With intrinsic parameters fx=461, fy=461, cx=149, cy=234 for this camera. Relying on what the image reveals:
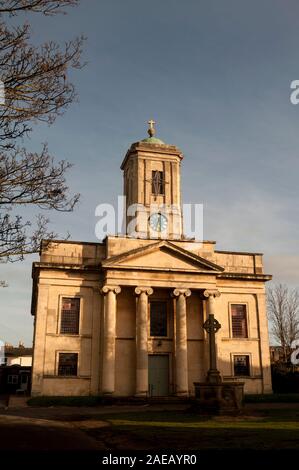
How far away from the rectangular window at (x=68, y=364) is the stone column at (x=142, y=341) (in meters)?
4.20

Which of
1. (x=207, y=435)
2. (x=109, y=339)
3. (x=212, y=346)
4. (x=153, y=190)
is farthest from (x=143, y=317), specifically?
(x=207, y=435)

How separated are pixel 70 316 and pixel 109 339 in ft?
11.2

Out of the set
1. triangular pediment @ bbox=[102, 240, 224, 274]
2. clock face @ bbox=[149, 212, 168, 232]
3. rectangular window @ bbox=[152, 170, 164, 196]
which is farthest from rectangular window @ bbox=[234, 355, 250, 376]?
rectangular window @ bbox=[152, 170, 164, 196]

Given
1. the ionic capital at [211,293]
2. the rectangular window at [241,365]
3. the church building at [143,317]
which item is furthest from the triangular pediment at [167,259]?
the rectangular window at [241,365]

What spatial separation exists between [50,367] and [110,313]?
5.12 meters

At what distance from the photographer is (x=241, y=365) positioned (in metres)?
33.0

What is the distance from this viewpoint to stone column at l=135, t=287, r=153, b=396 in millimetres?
29141

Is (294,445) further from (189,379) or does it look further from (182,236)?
(182,236)

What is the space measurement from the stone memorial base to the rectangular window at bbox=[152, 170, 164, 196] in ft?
64.6

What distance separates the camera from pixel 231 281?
34219 millimetres

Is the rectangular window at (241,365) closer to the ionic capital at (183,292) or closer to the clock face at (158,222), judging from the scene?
the ionic capital at (183,292)

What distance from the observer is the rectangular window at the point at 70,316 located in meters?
30.8

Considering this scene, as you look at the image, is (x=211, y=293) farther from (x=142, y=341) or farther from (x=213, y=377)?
(x=213, y=377)
